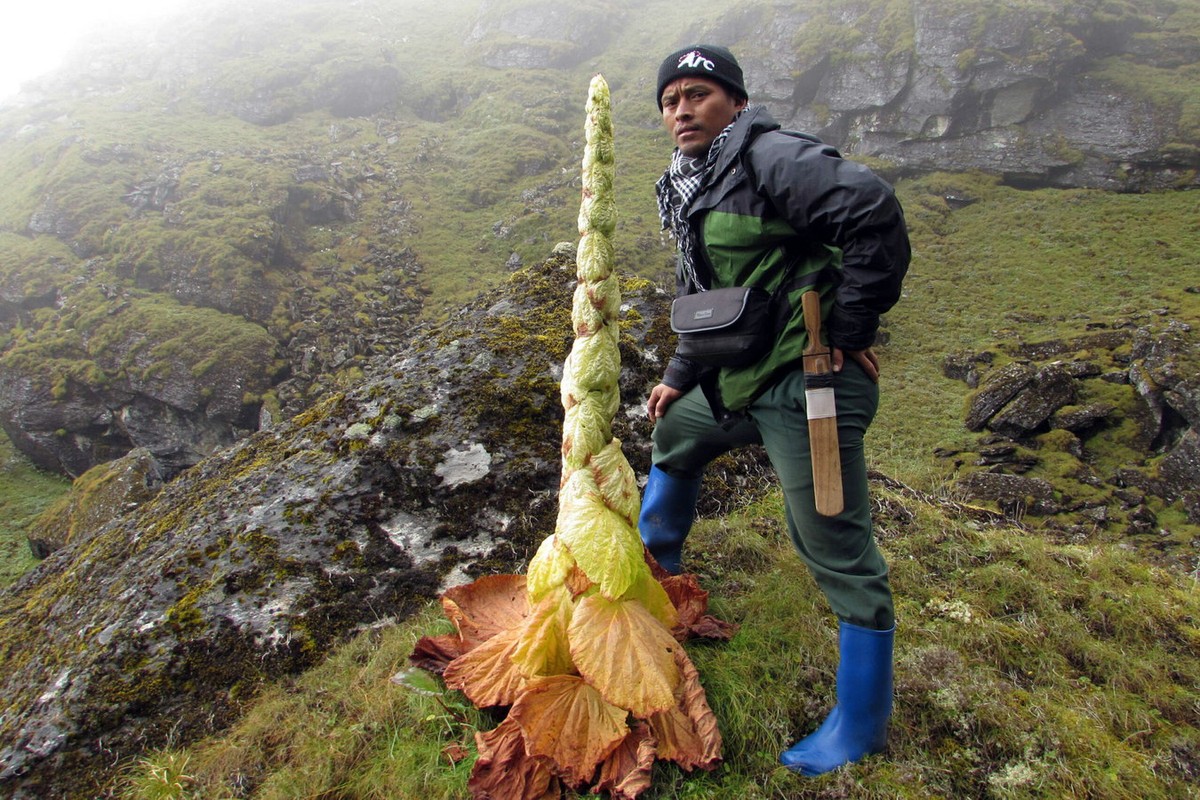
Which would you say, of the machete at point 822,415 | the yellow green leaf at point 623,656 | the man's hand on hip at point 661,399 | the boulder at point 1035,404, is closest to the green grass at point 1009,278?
the boulder at point 1035,404

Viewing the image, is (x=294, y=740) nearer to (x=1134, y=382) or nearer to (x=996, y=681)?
(x=996, y=681)

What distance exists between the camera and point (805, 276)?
8.98ft

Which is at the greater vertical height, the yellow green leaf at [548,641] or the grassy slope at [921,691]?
the yellow green leaf at [548,641]

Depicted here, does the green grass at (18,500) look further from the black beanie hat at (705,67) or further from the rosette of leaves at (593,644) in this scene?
the black beanie hat at (705,67)

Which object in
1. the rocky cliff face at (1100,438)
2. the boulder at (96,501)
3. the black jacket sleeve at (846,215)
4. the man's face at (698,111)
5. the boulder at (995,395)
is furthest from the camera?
the boulder at (995,395)

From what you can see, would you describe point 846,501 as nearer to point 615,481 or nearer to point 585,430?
point 615,481

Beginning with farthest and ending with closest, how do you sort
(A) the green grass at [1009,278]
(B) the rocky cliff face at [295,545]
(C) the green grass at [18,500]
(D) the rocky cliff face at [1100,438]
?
1. (A) the green grass at [1009,278]
2. (C) the green grass at [18,500]
3. (D) the rocky cliff face at [1100,438]
4. (B) the rocky cliff face at [295,545]

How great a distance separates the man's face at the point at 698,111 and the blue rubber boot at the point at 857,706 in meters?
2.48

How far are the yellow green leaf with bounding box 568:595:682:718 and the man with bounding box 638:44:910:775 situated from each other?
2.55 feet

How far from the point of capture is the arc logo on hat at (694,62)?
9.39 ft

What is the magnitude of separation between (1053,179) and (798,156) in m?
53.9

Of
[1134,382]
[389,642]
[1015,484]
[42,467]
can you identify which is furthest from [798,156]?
[42,467]

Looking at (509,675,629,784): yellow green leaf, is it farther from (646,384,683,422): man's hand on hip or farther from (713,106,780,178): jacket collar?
(713,106,780,178): jacket collar

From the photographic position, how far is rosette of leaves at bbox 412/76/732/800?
107 inches
